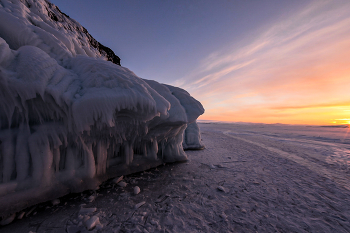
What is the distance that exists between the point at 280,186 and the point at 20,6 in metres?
7.45

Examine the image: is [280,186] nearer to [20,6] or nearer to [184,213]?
[184,213]

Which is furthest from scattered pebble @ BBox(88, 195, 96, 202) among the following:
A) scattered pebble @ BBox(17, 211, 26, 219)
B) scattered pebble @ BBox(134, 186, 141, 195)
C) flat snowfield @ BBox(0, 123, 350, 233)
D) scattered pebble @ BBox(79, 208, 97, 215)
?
scattered pebble @ BBox(17, 211, 26, 219)

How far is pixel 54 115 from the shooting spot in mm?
2180

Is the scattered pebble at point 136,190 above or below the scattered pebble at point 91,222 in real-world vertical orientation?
below

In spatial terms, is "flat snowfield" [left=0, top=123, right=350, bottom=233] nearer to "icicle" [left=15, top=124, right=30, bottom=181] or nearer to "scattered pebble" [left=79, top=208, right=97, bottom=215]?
"scattered pebble" [left=79, top=208, right=97, bottom=215]

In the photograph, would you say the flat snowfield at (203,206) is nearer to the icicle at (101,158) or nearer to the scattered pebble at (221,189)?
the scattered pebble at (221,189)

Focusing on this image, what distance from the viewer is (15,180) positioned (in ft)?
6.28

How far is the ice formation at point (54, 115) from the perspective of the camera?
6.15 feet

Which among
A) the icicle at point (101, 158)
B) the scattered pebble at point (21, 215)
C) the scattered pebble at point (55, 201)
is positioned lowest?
the scattered pebble at point (21, 215)

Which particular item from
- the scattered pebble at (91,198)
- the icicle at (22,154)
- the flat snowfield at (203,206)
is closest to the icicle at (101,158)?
the flat snowfield at (203,206)

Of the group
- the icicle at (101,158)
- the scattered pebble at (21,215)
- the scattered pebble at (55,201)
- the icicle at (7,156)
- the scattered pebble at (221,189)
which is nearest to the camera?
the scattered pebble at (21,215)

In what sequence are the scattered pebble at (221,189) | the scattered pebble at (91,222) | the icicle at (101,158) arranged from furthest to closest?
1. the icicle at (101,158)
2. the scattered pebble at (221,189)
3. the scattered pebble at (91,222)

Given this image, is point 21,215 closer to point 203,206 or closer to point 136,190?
point 136,190

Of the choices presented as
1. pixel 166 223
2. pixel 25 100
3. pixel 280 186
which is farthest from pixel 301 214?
pixel 25 100
